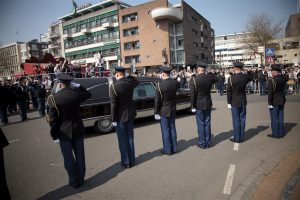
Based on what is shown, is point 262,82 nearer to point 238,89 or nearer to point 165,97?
point 238,89

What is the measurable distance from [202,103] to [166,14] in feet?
140

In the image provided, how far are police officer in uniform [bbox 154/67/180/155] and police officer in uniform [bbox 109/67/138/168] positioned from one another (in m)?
0.89

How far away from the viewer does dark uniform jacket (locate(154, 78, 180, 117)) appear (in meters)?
5.69

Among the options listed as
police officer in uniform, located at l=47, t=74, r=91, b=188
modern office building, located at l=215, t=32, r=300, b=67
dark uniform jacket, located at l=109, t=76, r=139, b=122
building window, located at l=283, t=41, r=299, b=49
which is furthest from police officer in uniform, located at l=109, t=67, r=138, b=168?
building window, located at l=283, t=41, r=299, b=49

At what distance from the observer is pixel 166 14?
4534 centimetres

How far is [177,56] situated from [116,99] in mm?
46605

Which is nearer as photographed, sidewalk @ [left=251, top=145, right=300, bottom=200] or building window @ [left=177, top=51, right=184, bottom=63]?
sidewalk @ [left=251, top=145, right=300, bottom=200]

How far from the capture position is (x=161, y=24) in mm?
47812

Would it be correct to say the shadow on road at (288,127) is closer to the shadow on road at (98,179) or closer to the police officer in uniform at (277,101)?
the police officer in uniform at (277,101)

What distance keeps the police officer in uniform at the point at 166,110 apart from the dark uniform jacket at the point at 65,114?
2.00 m

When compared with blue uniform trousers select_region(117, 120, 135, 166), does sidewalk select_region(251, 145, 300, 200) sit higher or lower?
lower

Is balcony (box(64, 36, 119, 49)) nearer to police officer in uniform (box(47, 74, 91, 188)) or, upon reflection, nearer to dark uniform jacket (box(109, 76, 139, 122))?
dark uniform jacket (box(109, 76, 139, 122))

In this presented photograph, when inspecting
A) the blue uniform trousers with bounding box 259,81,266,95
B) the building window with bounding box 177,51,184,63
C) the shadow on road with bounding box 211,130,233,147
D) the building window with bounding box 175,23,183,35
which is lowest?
the shadow on road with bounding box 211,130,233,147

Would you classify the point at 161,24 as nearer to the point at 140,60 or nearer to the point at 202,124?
the point at 140,60
